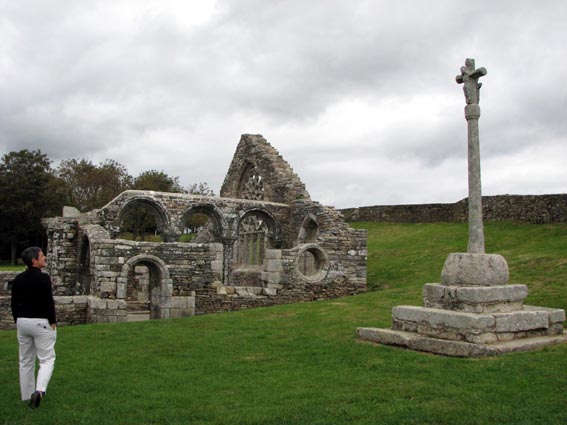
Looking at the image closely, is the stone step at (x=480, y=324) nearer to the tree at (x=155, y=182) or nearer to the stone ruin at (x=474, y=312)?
the stone ruin at (x=474, y=312)

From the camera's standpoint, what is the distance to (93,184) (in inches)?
1811

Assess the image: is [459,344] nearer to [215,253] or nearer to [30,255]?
[30,255]

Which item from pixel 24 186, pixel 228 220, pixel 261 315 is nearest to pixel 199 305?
pixel 261 315

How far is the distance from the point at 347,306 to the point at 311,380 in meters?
7.68

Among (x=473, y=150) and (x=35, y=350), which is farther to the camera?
(x=473, y=150)

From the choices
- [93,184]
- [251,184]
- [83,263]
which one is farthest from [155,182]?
[83,263]

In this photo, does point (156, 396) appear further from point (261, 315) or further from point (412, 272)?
point (412, 272)

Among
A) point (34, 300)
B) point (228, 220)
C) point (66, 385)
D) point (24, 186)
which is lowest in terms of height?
point (66, 385)

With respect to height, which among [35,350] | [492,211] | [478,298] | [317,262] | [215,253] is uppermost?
[492,211]

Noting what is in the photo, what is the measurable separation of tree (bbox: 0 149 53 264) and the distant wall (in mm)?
26874

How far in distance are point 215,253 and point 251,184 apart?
425 inches

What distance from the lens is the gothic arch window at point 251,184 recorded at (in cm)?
2708

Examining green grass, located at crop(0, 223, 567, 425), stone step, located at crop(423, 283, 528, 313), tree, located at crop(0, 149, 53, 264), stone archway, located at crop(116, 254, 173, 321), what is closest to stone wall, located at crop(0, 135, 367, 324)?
stone archway, located at crop(116, 254, 173, 321)

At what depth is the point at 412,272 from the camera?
20.5 metres
